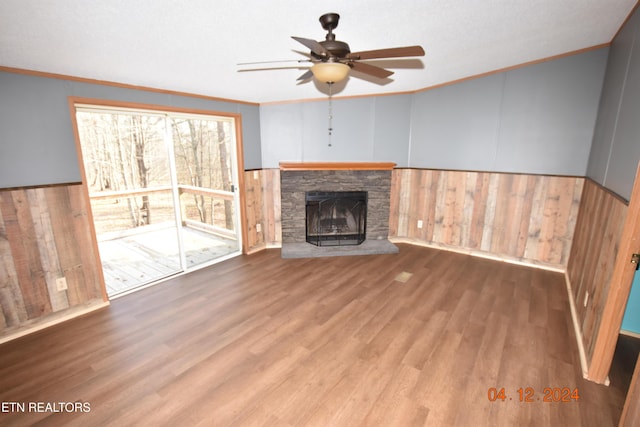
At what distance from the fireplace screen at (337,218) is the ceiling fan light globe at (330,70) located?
264cm

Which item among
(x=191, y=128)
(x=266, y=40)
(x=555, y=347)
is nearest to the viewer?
(x=266, y=40)

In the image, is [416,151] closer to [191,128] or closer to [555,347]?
[555,347]

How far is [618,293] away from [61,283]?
432 cm

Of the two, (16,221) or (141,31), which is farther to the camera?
(16,221)

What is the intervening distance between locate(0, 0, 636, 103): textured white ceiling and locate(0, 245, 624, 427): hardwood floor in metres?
2.24

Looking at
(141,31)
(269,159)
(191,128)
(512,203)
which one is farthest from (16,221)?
(512,203)

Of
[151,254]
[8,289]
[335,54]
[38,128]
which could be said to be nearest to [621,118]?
[335,54]

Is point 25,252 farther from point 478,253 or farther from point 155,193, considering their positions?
point 478,253

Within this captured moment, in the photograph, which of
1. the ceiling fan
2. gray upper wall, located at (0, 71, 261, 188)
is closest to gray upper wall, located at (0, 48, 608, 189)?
gray upper wall, located at (0, 71, 261, 188)

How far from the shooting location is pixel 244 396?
1771 mm

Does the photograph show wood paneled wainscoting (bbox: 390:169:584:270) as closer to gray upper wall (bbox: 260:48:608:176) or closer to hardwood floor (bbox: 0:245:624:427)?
gray upper wall (bbox: 260:48:608:176)

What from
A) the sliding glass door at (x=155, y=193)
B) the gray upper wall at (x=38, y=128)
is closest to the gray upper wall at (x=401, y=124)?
the gray upper wall at (x=38, y=128)

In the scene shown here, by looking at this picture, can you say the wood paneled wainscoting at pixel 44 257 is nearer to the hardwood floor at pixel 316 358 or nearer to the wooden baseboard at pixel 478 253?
the hardwood floor at pixel 316 358

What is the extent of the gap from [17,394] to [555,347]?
151 inches
